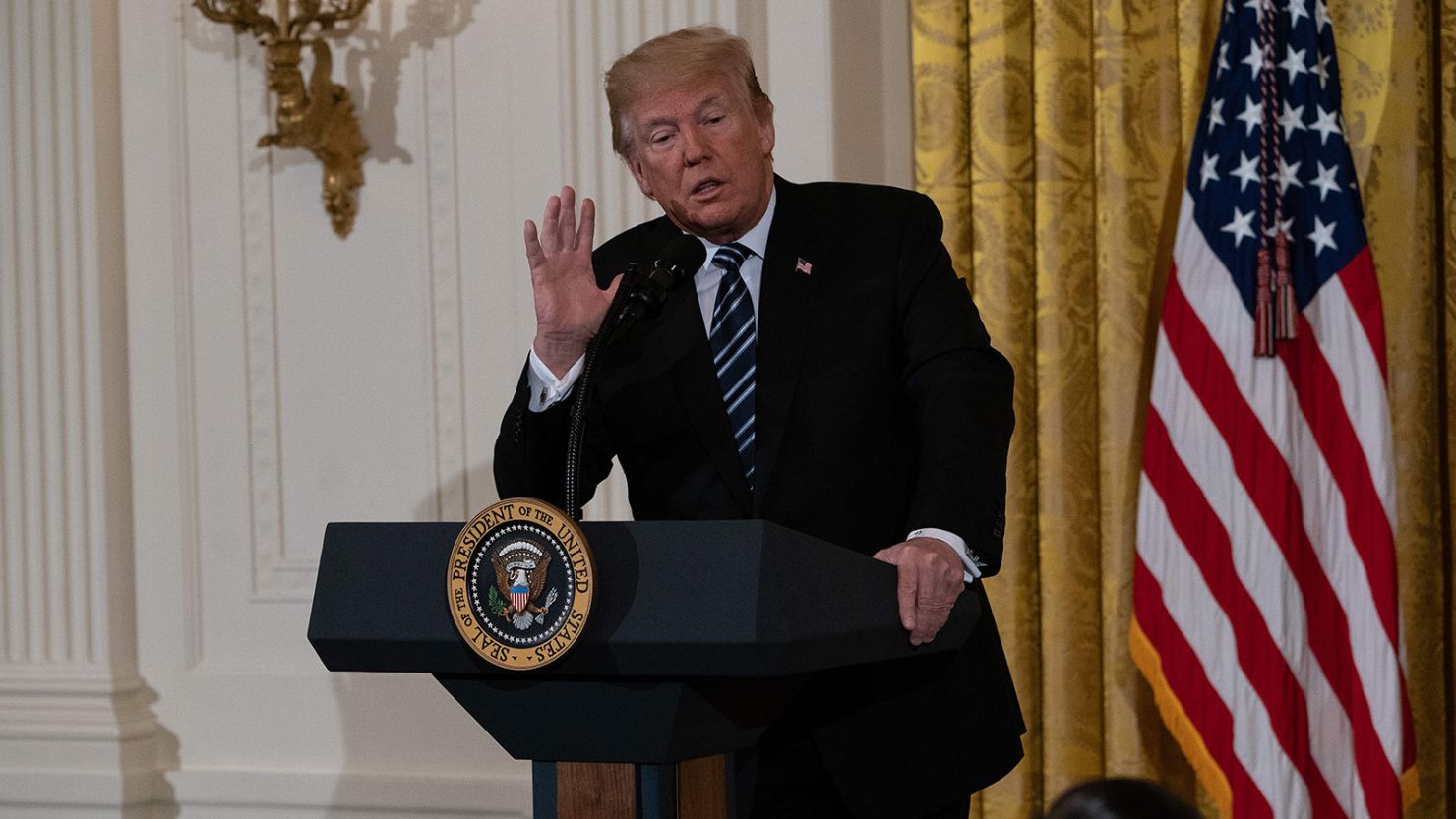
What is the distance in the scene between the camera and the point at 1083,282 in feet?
12.5

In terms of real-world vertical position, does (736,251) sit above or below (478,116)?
below

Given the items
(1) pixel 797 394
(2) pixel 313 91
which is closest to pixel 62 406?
(2) pixel 313 91

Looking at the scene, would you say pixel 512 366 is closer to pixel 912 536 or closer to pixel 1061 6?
pixel 1061 6

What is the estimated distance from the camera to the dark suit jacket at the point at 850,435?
192 centimetres

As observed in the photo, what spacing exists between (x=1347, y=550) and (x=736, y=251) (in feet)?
6.44

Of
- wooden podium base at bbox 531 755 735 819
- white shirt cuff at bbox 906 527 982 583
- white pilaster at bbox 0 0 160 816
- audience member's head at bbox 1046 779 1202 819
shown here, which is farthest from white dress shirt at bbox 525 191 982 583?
white pilaster at bbox 0 0 160 816

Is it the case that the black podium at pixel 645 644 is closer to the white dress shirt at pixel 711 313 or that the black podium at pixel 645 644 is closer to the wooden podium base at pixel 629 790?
the wooden podium base at pixel 629 790

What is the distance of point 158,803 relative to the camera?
403 cm

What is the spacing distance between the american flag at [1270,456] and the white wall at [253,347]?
78 cm

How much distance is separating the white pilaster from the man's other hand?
2.96 m

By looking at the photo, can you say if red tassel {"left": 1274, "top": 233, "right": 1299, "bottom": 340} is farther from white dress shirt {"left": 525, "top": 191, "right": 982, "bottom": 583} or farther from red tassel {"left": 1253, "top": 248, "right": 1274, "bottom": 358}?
white dress shirt {"left": 525, "top": 191, "right": 982, "bottom": 583}

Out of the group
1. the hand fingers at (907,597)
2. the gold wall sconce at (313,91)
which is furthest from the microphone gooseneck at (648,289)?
the gold wall sconce at (313,91)

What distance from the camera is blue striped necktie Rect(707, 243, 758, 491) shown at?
2.02m

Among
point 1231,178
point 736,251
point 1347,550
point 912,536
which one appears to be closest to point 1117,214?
point 1231,178
